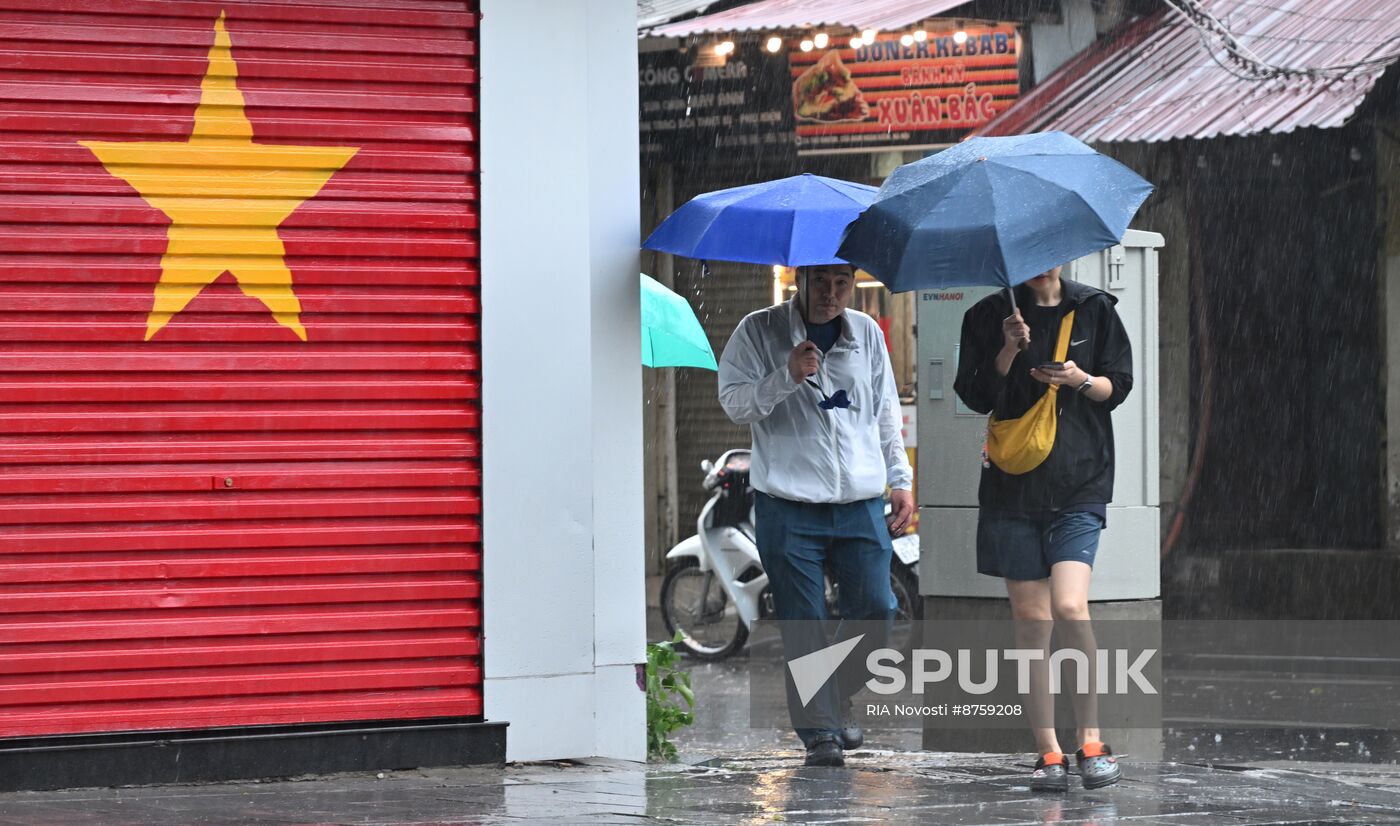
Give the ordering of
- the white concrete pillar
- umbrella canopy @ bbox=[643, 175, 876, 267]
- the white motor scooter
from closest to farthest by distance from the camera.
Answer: the white concrete pillar, umbrella canopy @ bbox=[643, 175, 876, 267], the white motor scooter

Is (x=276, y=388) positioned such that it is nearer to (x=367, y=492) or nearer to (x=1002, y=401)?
(x=367, y=492)

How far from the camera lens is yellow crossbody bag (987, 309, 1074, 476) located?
5.76 metres

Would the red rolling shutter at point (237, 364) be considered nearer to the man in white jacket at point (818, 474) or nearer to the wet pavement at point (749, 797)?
the wet pavement at point (749, 797)

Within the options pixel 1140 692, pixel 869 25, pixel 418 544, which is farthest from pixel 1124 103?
pixel 418 544

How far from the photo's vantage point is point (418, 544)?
19.7 ft

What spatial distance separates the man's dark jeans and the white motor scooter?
14.0 ft

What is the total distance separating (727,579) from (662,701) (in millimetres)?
4454

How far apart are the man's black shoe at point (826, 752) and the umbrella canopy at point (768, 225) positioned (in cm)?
177

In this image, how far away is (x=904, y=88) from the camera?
1477cm

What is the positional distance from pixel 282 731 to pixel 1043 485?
272 centimetres

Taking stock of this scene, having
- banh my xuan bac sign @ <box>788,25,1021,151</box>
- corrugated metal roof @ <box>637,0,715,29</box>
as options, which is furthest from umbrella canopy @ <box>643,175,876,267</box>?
corrugated metal roof @ <box>637,0,715,29</box>

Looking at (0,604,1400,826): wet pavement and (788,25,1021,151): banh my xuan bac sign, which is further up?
(788,25,1021,151): banh my xuan bac sign

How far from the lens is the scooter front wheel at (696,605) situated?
38.0 feet

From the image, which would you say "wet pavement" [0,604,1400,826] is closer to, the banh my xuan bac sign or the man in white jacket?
the man in white jacket
